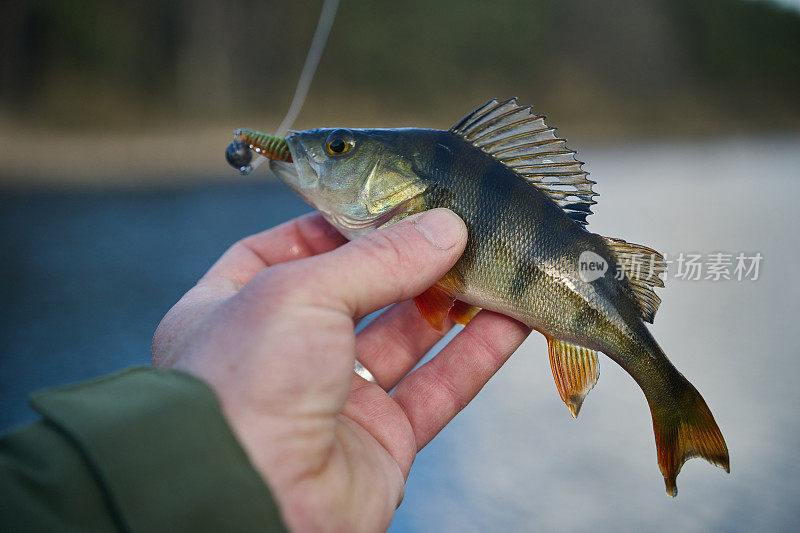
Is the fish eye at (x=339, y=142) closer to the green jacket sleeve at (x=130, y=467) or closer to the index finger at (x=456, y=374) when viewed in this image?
the index finger at (x=456, y=374)

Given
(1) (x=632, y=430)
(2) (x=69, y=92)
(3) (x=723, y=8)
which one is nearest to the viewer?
(1) (x=632, y=430)

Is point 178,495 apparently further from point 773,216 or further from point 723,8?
point 723,8

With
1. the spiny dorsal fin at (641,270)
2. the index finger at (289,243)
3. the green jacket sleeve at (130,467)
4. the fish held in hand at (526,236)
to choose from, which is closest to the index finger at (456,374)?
the fish held in hand at (526,236)

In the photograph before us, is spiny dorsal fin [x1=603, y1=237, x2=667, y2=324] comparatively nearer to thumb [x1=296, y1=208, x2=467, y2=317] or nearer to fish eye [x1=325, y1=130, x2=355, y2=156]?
thumb [x1=296, y1=208, x2=467, y2=317]

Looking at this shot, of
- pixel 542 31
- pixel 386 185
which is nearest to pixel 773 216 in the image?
pixel 386 185

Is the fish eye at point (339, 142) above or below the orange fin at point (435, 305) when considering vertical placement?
above

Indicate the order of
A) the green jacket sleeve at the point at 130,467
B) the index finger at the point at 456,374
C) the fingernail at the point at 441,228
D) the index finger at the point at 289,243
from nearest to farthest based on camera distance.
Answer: the green jacket sleeve at the point at 130,467 < the fingernail at the point at 441,228 < the index finger at the point at 456,374 < the index finger at the point at 289,243

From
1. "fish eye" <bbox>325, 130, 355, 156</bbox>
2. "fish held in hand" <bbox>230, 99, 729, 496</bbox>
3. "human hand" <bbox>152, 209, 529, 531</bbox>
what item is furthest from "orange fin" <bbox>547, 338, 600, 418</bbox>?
"fish eye" <bbox>325, 130, 355, 156</bbox>

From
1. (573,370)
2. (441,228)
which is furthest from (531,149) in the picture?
(573,370)
